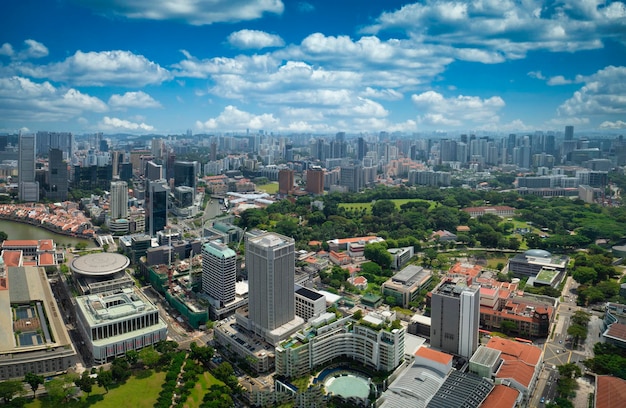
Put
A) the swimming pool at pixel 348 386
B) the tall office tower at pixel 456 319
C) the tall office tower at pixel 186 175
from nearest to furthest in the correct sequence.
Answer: the swimming pool at pixel 348 386, the tall office tower at pixel 456 319, the tall office tower at pixel 186 175

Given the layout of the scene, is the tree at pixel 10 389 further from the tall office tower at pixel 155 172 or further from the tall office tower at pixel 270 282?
the tall office tower at pixel 155 172

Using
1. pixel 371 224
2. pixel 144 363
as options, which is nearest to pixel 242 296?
pixel 144 363

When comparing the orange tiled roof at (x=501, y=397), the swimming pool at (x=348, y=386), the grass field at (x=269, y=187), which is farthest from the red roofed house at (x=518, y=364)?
the grass field at (x=269, y=187)

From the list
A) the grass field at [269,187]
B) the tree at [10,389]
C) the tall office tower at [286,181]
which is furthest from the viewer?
the grass field at [269,187]

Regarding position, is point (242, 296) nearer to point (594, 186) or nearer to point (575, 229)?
point (575, 229)

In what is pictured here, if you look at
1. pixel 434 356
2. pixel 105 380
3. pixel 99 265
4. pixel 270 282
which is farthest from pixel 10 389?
pixel 434 356

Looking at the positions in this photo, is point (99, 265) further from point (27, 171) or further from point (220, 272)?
point (27, 171)

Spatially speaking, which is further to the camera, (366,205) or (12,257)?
(366,205)
